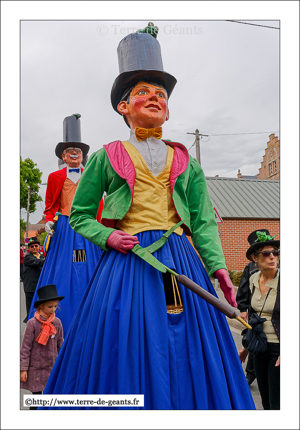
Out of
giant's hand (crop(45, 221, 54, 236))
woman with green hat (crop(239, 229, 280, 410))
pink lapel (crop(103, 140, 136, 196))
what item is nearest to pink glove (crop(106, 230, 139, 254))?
pink lapel (crop(103, 140, 136, 196))

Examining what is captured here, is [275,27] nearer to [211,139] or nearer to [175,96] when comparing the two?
[175,96]

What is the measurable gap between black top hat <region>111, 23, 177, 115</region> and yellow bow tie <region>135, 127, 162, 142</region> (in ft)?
0.93

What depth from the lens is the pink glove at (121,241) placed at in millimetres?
2125

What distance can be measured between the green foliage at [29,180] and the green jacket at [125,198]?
0.45m

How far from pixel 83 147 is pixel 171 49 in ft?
5.97

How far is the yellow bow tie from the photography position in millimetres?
2439

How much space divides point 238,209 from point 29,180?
3.90m

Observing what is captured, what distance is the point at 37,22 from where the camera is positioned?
250 centimetres

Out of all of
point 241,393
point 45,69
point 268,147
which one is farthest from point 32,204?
point 241,393

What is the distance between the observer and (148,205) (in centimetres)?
228

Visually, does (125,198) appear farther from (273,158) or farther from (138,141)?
(273,158)

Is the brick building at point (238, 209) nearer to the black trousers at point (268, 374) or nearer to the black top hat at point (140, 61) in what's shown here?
the black trousers at point (268, 374)

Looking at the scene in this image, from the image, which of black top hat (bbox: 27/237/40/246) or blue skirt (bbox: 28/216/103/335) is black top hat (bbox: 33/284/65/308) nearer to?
blue skirt (bbox: 28/216/103/335)

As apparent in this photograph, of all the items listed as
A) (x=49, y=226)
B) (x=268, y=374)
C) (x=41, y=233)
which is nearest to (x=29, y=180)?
(x=49, y=226)
